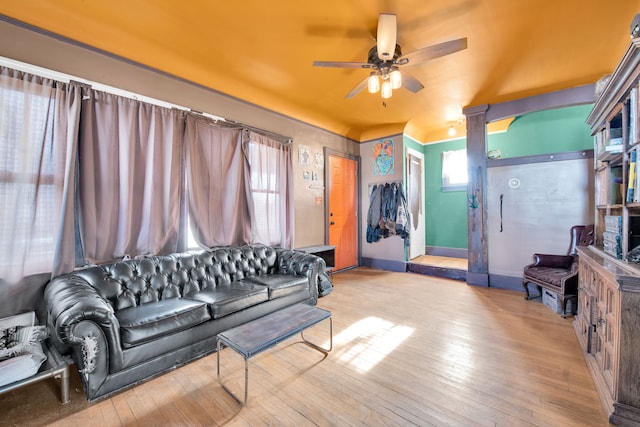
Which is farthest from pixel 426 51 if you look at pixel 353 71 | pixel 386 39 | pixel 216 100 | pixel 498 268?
pixel 498 268

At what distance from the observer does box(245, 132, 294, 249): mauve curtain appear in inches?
149

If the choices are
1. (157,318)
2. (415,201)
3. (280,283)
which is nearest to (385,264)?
(415,201)

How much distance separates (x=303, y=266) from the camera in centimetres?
339

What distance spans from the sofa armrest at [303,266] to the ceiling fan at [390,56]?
215 centimetres

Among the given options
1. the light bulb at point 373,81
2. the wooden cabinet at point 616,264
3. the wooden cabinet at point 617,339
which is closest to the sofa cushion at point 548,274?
the wooden cabinet at point 616,264

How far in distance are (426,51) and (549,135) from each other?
12.6ft

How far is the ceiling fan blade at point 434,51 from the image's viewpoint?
2125 millimetres

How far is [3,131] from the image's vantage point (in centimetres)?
204

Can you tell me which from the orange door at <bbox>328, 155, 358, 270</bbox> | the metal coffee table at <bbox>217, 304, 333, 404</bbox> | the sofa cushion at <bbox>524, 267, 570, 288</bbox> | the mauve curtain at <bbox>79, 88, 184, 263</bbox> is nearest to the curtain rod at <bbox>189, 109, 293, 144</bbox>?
the mauve curtain at <bbox>79, 88, 184, 263</bbox>

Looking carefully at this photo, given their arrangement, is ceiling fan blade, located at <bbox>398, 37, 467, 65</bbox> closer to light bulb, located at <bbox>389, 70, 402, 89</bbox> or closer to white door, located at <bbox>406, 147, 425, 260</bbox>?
light bulb, located at <bbox>389, 70, 402, 89</bbox>

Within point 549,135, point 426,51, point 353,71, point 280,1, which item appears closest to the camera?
point 280,1

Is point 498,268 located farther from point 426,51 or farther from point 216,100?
point 216,100

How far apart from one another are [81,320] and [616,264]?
3.66 m

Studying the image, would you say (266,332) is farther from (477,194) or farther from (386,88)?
(477,194)
